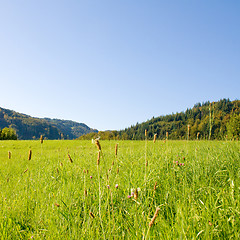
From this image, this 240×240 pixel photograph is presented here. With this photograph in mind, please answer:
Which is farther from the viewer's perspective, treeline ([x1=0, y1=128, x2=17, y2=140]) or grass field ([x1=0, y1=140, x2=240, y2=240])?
treeline ([x1=0, y1=128, x2=17, y2=140])

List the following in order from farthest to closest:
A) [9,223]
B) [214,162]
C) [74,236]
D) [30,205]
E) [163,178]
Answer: [214,162], [163,178], [30,205], [9,223], [74,236]

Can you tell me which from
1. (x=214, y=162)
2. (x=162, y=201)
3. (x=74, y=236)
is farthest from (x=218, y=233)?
(x=214, y=162)

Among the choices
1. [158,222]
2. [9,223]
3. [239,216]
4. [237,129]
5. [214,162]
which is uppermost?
[237,129]

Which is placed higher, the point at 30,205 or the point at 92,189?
the point at 92,189

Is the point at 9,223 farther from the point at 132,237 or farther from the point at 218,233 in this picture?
the point at 218,233

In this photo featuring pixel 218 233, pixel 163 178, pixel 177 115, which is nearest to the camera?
pixel 218 233

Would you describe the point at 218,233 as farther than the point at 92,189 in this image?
No

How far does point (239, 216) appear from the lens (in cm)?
180

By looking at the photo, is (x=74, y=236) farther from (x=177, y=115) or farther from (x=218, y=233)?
(x=177, y=115)

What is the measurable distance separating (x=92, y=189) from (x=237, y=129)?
1790 inches

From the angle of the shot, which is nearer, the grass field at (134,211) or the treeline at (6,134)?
the grass field at (134,211)

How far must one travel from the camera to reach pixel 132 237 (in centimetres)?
190

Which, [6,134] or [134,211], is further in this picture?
[6,134]

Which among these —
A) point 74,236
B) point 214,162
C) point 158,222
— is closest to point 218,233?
point 158,222
